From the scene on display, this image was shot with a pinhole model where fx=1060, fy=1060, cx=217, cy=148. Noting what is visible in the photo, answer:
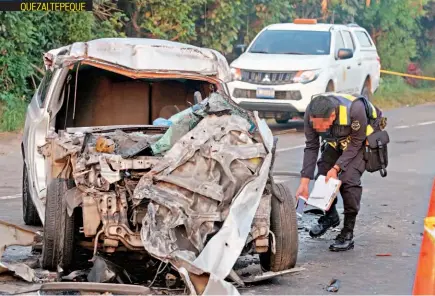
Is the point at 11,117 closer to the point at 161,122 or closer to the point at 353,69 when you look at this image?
the point at 353,69

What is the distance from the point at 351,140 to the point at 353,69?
11671 mm

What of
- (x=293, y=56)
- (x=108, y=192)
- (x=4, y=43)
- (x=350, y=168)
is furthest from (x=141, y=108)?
(x=293, y=56)

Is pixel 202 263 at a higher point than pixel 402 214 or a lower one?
higher

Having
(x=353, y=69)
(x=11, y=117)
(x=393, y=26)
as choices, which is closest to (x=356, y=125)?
(x=11, y=117)

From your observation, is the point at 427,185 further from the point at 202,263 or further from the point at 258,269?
the point at 202,263

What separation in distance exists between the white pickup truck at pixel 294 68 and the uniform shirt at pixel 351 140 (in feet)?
30.6

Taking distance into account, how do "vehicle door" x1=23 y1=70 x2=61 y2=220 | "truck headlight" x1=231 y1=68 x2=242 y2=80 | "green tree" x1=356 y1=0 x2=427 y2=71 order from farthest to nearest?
"green tree" x1=356 y1=0 x2=427 y2=71, "truck headlight" x1=231 y1=68 x2=242 y2=80, "vehicle door" x1=23 y1=70 x2=61 y2=220

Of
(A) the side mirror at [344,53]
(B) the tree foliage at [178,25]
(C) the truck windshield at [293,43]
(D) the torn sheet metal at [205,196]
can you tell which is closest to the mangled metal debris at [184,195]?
(D) the torn sheet metal at [205,196]

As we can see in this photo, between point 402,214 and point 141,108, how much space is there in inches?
113

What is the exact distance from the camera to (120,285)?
697cm

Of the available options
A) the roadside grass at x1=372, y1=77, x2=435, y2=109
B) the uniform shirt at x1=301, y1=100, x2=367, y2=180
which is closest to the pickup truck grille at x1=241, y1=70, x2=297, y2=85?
the roadside grass at x1=372, y1=77, x2=435, y2=109

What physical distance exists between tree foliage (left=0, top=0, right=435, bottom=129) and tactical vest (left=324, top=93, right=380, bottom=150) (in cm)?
878

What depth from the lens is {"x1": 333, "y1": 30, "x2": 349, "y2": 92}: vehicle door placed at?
19375 mm

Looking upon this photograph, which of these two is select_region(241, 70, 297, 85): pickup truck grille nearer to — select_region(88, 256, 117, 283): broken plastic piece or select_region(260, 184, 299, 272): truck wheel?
select_region(260, 184, 299, 272): truck wheel
